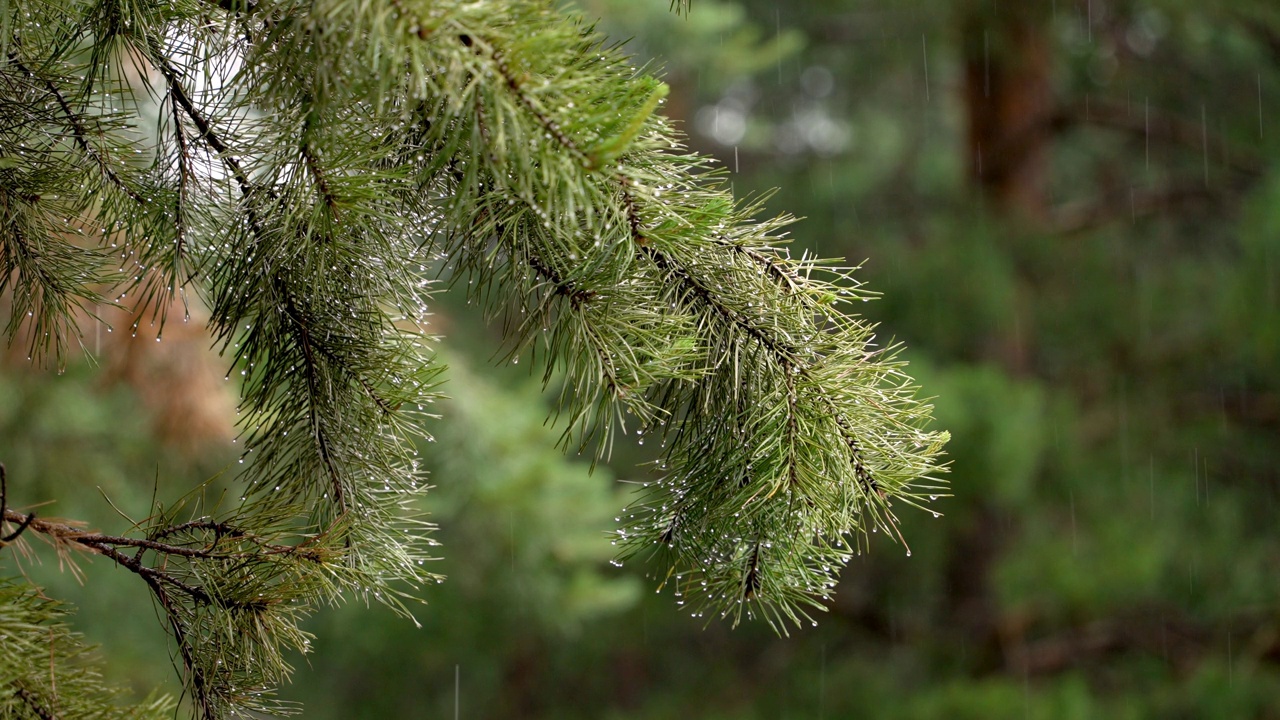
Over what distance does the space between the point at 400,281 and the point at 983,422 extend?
3.19 metres

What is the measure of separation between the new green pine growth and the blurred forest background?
2381 millimetres

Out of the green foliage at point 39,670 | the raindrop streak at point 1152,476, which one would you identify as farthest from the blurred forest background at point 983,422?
the green foliage at point 39,670

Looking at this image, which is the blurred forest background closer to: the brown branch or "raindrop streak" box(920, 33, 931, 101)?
"raindrop streak" box(920, 33, 931, 101)

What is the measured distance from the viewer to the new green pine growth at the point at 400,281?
2.98 ft

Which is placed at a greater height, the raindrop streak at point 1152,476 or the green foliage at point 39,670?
the green foliage at point 39,670

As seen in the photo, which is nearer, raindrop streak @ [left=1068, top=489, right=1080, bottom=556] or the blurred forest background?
the blurred forest background

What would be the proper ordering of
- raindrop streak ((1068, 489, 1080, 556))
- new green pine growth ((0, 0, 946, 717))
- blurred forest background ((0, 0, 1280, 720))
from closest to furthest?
new green pine growth ((0, 0, 946, 717))
blurred forest background ((0, 0, 1280, 720))
raindrop streak ((1068, 489, 1080, 556))

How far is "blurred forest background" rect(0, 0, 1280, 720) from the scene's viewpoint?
3.91 m

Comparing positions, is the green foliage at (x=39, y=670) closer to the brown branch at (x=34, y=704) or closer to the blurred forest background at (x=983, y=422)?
the brown branch at (x=34, y=704)

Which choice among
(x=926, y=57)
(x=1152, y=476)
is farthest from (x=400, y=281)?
(x=926, y=57)

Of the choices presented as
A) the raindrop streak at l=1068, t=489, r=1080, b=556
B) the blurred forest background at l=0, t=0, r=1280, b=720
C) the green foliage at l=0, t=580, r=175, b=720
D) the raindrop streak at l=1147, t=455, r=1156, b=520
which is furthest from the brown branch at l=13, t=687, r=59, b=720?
the raindrop streak at l=1147, t=455, r=1156, b=520

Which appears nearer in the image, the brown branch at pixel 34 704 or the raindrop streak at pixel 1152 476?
the brown branch at pixel 34 704

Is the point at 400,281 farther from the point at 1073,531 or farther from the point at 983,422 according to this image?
the point at 1073,531

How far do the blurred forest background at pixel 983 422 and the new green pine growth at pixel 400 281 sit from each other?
238 centimetres
